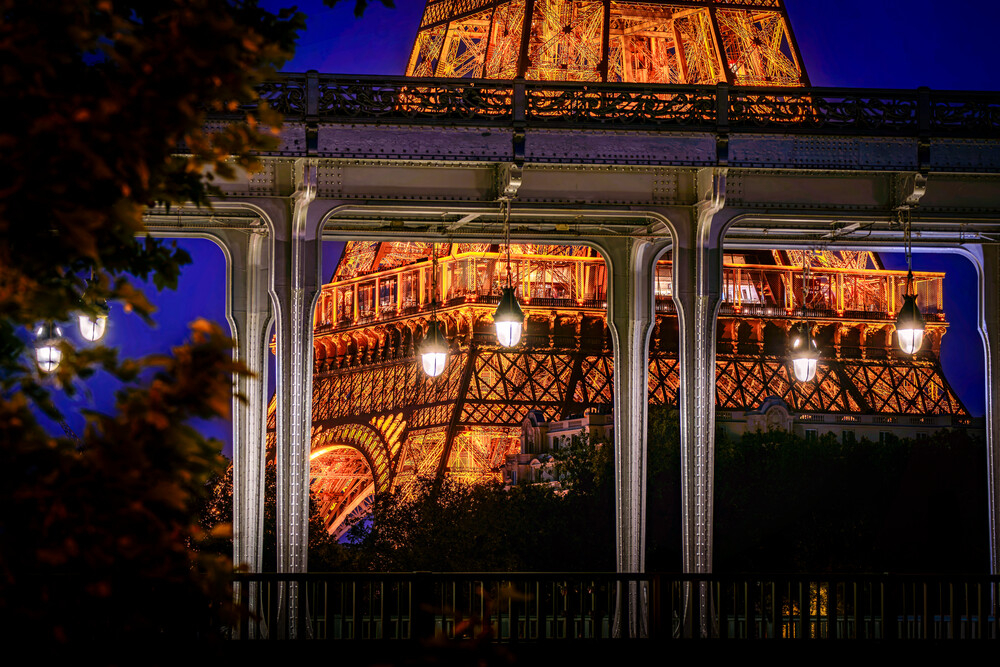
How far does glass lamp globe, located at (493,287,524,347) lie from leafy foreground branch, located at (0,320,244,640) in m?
8.85

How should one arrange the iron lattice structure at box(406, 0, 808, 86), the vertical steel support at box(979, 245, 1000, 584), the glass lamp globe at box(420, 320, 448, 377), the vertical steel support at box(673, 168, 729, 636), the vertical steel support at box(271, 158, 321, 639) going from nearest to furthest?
the vertical steel support at box(271, 158, 321, 639) < the vertical steel support at box(673, 168, 729, 636) < the glass lamp globe at box(420, 320, 448, 377) < the vertical steel support at box(979, 245, 1000, 584) < the iron lattice structure at box(406, 0, 808, 86)

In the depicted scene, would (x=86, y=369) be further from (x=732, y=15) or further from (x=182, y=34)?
(x=732, y=15)

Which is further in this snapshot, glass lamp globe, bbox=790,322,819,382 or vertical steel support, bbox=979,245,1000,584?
glass lamp globe, bbox=790,322,819,382

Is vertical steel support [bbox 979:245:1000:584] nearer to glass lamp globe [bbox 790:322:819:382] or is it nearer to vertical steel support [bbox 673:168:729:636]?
vertical steel support [bbox 673:168:729:636]

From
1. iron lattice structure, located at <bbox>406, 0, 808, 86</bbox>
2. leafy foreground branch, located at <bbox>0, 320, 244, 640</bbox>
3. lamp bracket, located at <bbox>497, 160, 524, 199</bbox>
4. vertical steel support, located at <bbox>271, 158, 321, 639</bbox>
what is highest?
iron lattice structure, located at <bbox>406, 0, 808, 86</bbox>

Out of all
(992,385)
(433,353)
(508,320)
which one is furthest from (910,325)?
(433,353)

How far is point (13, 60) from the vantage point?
14.8 ft

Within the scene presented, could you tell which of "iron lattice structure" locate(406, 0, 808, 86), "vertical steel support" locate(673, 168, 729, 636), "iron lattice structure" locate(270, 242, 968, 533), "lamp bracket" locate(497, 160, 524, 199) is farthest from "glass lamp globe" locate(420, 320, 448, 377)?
"iron lattice structure" locate(406, 0, 808, 86)

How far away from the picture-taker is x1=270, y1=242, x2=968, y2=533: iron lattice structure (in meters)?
36.3

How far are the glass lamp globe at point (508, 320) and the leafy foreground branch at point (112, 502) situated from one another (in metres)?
8.85

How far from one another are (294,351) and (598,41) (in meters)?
26.6

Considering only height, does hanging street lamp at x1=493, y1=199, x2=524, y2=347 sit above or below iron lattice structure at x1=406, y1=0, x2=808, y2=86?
below

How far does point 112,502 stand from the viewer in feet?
14.6

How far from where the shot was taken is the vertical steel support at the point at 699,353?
46.0 ft
